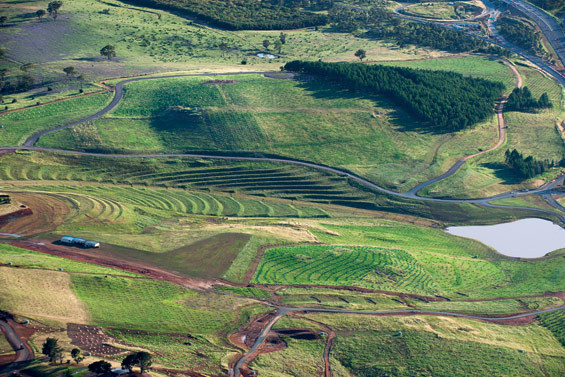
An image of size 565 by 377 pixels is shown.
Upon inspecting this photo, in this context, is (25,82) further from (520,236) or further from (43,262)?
(520,236)

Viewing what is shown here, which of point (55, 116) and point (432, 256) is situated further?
point (55, 116)

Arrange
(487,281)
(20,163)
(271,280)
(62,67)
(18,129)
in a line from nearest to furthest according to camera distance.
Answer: (271,280) → (487,281) → (20,163) → (18,129) → (62,67)

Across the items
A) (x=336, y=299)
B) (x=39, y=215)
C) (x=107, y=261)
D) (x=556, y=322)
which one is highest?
(x=39, y=215)

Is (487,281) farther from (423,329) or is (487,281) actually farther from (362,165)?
(362,165)

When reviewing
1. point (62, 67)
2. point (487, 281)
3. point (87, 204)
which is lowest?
point (487, 281)

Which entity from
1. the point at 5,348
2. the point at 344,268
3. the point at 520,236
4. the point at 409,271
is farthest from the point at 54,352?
the point at 520,236

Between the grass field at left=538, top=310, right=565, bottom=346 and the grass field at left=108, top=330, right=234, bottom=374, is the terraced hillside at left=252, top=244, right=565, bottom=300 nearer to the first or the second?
the grass field at left=538, top=310, right=565, bottom=346

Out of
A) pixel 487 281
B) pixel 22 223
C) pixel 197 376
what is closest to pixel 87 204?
pixel 22 223
